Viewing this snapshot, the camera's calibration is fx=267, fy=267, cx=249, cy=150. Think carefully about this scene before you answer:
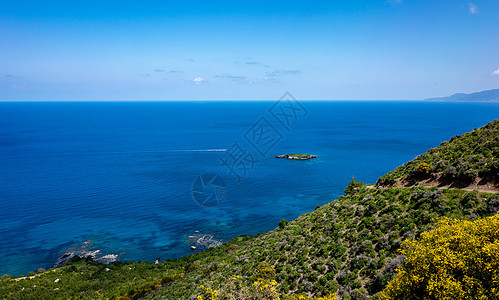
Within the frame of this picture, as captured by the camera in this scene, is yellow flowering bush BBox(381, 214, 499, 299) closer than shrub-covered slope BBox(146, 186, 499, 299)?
Yes

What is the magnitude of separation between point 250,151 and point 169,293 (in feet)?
378

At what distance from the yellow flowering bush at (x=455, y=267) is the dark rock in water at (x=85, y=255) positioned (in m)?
50.8

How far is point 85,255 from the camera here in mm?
51688

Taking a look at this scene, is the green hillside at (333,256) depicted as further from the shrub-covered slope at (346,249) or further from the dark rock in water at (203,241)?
the dark rock in water at (203,241)

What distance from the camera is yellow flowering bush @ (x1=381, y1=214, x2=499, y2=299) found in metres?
13.8

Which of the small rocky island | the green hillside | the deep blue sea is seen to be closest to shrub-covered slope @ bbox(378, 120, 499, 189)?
the green hillside

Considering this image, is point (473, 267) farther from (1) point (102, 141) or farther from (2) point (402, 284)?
(1) point (102, 141)

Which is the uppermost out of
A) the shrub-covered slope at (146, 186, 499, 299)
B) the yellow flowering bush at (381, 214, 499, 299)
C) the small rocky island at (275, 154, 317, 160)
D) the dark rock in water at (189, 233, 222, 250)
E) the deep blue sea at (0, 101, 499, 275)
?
the yellow flowering bush at (381, 214, 499, 299)

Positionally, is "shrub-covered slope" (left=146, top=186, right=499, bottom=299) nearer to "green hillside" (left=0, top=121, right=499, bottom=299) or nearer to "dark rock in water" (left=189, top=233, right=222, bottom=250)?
"green hillside" (left=0, top=121, right=499, bottom=299)

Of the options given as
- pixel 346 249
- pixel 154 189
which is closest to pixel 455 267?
pixel 346 249

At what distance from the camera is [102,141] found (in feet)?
548

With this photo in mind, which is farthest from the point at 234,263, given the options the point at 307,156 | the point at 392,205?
the point at 307,156

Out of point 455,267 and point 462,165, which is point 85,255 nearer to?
point 455,267

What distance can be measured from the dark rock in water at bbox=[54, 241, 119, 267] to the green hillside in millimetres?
3992
